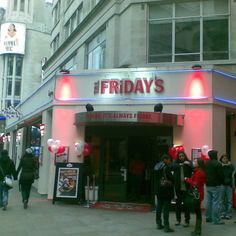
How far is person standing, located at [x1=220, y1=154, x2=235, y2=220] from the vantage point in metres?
10.9

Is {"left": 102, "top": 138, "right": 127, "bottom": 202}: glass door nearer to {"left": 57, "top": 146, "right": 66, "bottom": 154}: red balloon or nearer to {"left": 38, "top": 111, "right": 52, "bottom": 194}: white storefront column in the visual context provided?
{"left": 57, "top": 146, "right": 66, "bottom": 154}: red balloon

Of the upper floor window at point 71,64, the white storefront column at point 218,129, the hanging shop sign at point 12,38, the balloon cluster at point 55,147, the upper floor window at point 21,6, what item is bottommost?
the balloon cluster at point 55,147

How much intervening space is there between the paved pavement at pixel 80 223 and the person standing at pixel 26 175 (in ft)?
1.31

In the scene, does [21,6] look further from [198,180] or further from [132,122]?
[198,180]

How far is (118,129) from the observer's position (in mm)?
13945

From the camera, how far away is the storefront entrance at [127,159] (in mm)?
13773

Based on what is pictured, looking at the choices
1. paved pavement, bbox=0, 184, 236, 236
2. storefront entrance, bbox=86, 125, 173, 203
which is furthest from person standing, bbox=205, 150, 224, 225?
storefront entrance, bbox=86, 125, 173, 203

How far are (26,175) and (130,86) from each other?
4474 millimetres

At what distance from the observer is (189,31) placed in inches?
644

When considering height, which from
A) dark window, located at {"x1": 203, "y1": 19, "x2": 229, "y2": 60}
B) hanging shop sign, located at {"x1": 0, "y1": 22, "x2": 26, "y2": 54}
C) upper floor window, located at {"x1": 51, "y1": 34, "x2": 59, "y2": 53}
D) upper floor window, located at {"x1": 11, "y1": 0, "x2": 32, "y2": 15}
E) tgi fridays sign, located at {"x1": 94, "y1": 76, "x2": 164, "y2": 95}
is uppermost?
upper floor window, located at {"x1": 11, "y1": 0, "x2": 32, "y2": 15}

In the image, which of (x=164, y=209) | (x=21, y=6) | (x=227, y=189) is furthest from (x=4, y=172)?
(x=21, y=6)

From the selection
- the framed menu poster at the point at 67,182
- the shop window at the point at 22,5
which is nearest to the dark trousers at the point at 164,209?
the framed menu poster at the point at 67,182

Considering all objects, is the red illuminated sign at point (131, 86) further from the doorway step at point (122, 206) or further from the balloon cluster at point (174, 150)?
the doorway step at point (122, 206)

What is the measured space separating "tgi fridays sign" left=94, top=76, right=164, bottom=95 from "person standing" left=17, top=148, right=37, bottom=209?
3.27 m
